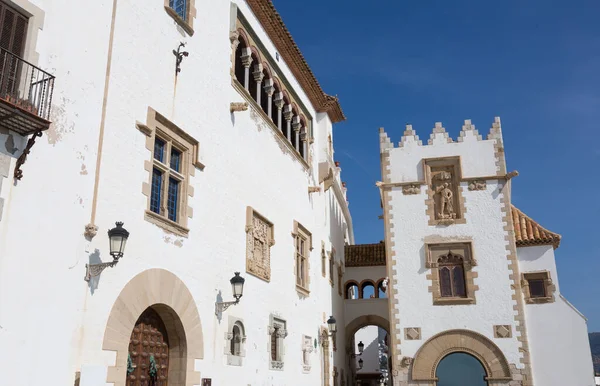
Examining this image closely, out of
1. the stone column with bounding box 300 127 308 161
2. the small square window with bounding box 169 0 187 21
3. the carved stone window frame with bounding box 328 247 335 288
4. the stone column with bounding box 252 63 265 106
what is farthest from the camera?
the carved stone window frame with bounding box 328 247 335 288

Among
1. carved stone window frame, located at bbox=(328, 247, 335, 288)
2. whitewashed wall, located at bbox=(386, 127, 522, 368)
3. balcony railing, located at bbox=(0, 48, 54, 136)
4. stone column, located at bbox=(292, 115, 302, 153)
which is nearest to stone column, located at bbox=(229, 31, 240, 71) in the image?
stone column, located at bbox=(292, 115, 302, 153)

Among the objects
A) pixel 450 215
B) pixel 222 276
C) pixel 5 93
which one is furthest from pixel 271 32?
pixel 5 93

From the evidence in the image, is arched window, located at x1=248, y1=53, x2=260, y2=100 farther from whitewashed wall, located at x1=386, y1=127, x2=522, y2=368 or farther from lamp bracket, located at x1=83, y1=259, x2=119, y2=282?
lamp bracket, located at x1=83, y1=259, x2=119, y2=282

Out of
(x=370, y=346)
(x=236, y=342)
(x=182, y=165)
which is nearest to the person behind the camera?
(x=182, y=165)

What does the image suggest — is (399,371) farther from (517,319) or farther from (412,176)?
(412,176)

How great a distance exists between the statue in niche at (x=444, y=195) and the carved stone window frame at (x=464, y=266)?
110cm

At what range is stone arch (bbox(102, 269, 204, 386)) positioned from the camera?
8602mm

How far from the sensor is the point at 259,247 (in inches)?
570

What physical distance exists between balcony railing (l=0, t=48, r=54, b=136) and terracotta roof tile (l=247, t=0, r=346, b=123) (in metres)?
8.69

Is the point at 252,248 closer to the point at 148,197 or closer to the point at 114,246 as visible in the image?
the point at 148,197

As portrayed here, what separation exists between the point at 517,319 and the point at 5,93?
17.5m

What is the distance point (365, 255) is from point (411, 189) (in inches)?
213

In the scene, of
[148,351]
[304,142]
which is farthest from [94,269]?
[304,142]

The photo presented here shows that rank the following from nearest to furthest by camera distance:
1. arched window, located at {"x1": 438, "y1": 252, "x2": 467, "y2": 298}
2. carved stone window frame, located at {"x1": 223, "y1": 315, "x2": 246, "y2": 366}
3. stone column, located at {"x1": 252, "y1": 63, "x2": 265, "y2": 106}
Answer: carved stone window frame, located at {"x1": 223, "y1": 315, "x2": 246, "y2": 366} < stone column, located at {"x1": 252, "y1": 63, "x2": 265, "y2": 106} < arched window, located at {"x1": 438, "y1": 252, "x2": 467, "y2": 298}
